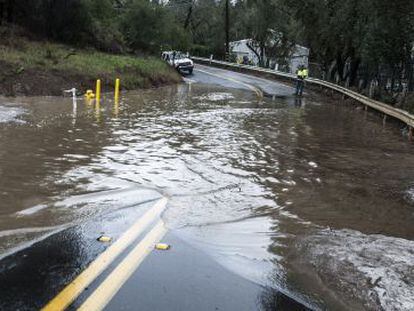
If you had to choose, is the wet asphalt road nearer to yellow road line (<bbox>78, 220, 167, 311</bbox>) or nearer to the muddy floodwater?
yellow road line (<bbox>78, 220, 167, 311</bbox>)

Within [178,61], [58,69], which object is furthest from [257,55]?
[58,69]

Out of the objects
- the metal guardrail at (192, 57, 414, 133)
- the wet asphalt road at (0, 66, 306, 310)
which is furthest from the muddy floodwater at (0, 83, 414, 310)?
the metal guardrail at (192, 57, 414, 133)

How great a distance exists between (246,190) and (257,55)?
193ft

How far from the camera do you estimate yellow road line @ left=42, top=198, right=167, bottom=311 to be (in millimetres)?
Answer: 4418

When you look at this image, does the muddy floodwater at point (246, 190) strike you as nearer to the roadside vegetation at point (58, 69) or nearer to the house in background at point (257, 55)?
the roadside vegetation at point (58, 69)

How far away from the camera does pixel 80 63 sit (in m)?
28.6

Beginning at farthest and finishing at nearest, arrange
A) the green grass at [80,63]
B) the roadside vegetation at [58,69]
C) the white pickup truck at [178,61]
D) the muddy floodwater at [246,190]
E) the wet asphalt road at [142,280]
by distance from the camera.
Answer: the white pickup truck at [178,61]
the green grass at [80,63]
the roadside vegetation at [58,69]
the muddy floodwater at [246,190]
the wet asphalt road at [142,280]

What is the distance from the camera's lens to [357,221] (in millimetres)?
7625

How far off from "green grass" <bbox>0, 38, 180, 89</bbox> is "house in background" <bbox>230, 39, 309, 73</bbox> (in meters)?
29.8

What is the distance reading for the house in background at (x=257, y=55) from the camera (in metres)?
66.1

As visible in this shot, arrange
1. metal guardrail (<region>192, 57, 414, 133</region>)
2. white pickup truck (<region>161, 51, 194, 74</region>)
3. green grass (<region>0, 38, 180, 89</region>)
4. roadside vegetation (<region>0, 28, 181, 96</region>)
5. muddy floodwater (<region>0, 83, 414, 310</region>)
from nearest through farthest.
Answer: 1. muddy floodwater (<region>0, 83, 414, 310</region>)
2. metal guardrail (<region>192, 57, 414, 133</region>)
3. roadside vegetation (<region>0, 28, 181, 96</region>)
4. green grass (<region>0, 38, 180, 89</region>)
5. white pickup truck (<region>161, 51, 194, 74</region>)

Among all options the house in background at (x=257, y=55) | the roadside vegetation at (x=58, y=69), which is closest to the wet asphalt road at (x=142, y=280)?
the roadside vegetation at (x=58, y=69)

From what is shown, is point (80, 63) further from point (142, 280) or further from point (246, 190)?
point (142, 280)

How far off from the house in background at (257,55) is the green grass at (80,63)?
2985 cm
